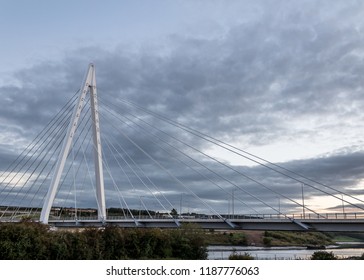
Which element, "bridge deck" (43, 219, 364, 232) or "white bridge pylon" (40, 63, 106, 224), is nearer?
"bridge deck" (43, 219, 364, 232)

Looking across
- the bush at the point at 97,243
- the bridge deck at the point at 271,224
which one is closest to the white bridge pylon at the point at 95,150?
the bridge deck at the point at 271,224

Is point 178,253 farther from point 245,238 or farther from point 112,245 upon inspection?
point 245,238

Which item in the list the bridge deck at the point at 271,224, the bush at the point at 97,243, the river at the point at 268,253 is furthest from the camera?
the river at the point at 268,253

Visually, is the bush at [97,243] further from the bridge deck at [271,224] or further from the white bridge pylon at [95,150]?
the white bridge pylon at [95,150]

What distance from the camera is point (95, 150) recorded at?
55.4 m

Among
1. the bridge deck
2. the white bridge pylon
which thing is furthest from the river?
the white bridge pylon

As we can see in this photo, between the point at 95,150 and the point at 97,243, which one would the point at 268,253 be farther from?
the point at 97,243

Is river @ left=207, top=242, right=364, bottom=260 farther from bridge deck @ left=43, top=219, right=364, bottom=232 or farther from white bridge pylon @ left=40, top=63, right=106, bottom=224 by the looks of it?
white bridge pylon @ left=40, top=63, right=106, bottom=224

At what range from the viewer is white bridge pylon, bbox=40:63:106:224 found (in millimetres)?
49531

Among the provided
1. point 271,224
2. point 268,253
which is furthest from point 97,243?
point 268,253

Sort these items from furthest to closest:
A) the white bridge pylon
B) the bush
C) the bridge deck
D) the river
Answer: the river
the white bridge pylon
the bridge deck
the bush

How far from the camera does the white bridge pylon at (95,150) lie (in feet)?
163

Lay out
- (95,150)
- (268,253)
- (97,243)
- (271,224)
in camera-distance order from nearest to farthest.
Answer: (97,243)
(271,224)
(95,150)
(268,253)
